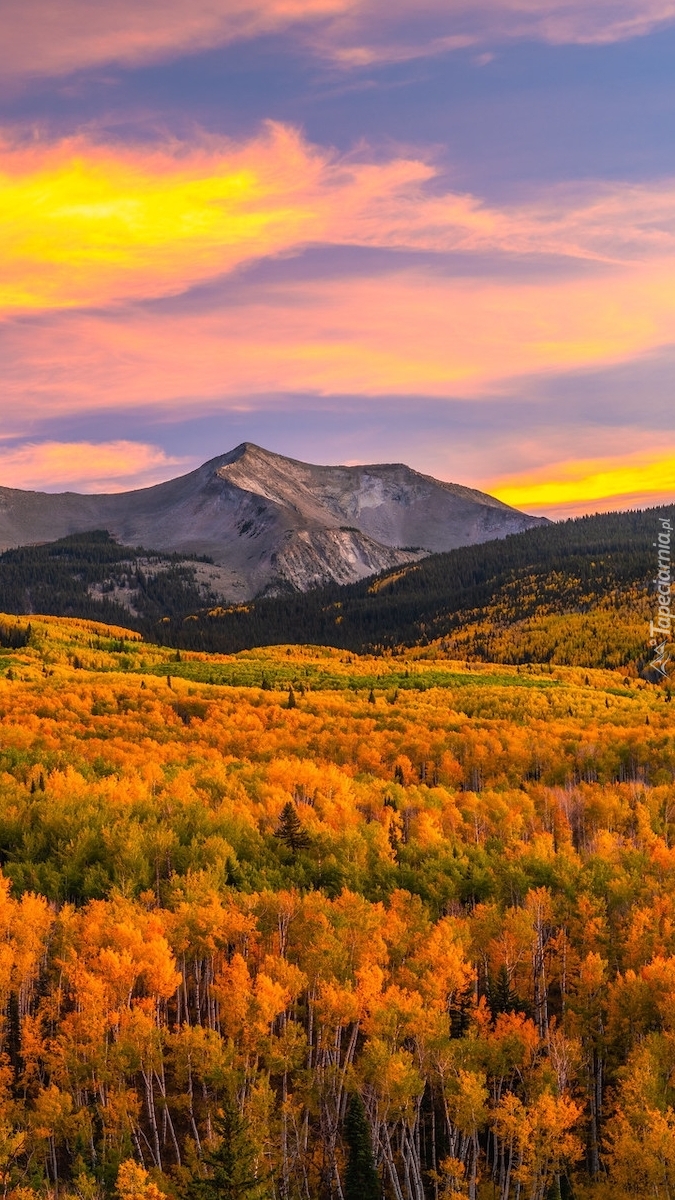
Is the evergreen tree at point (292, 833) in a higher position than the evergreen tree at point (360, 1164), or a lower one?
higher

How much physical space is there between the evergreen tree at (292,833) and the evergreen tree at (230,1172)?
29417 millimetres

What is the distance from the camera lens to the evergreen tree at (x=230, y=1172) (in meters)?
35.5

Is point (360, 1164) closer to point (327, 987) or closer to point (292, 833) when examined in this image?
point (327, 987)

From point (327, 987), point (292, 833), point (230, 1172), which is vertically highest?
point (292, 833)

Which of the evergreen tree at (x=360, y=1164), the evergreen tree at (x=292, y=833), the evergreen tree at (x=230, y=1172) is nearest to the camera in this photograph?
the evergreen tree at (x=230, y=1172)

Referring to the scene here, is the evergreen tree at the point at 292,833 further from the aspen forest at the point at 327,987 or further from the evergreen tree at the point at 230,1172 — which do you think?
the evergreen tree at the point at 230,1172

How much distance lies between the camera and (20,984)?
4766 cm

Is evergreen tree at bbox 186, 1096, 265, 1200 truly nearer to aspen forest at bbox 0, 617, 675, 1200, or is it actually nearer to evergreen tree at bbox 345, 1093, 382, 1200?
aspen forest at bbox 0, 617, 675, 1200

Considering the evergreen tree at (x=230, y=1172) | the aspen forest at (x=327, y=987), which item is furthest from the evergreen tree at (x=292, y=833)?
the evergreen tree at (x=230, y=1172)

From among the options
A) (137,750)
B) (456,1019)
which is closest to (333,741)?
(137,750)

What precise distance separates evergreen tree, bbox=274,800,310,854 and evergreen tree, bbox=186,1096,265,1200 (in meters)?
29.4

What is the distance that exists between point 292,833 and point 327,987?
19.2m

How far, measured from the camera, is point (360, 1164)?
132 ft

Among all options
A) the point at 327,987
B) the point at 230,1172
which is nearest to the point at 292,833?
the point at 327,987
